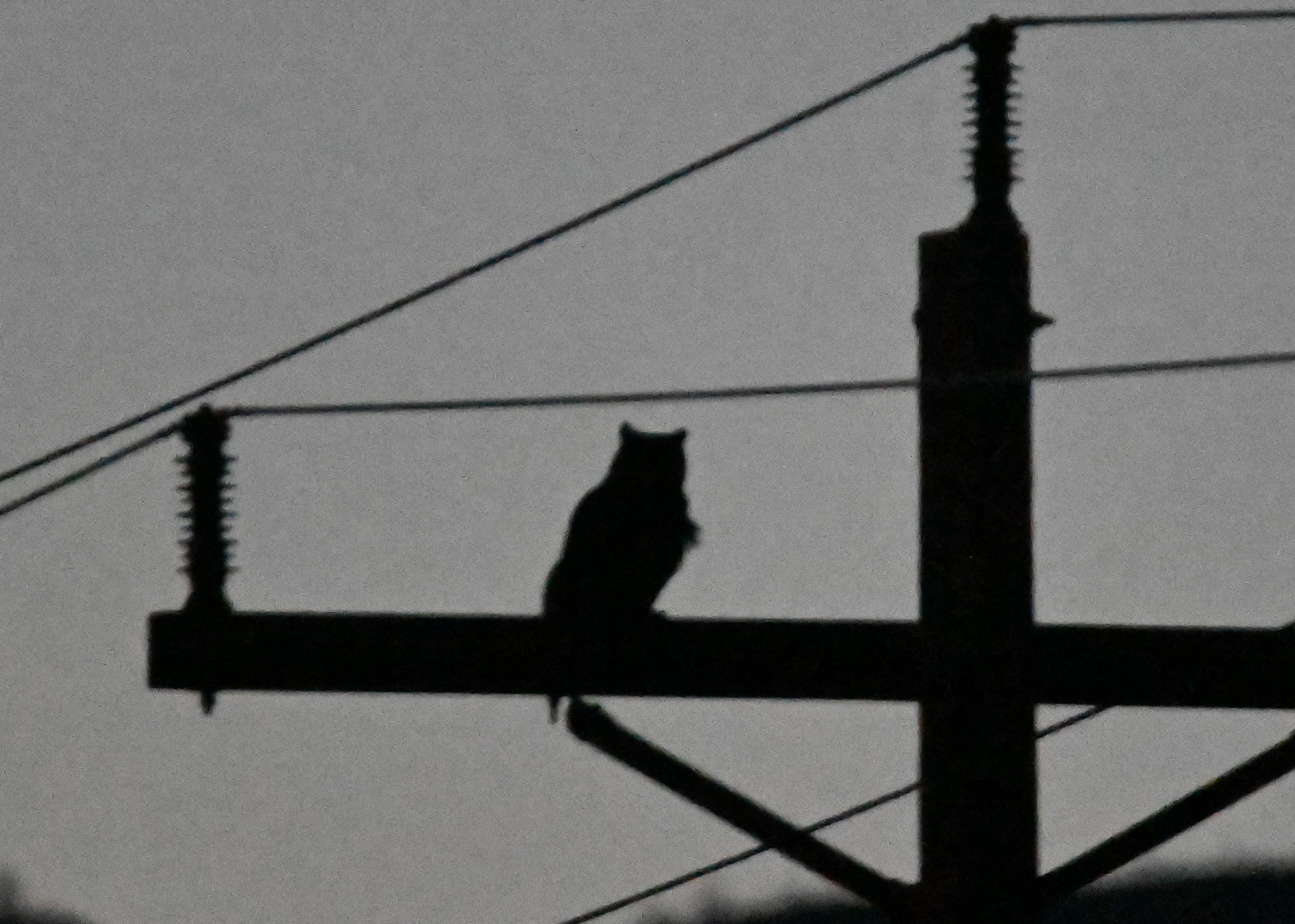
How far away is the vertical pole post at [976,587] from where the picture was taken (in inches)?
288

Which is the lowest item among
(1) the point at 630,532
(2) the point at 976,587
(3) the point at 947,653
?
(3) the point at 947,653

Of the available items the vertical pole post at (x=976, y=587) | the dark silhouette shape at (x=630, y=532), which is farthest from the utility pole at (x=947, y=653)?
the dark silhouette shape at (x=630, y=532)

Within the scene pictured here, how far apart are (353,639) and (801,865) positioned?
1295 millimetres

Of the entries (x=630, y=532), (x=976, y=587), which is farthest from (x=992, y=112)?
(x=630, y=532)

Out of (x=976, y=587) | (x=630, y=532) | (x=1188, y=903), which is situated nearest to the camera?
(x=976, y=587)

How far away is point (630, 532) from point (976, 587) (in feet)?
11.6

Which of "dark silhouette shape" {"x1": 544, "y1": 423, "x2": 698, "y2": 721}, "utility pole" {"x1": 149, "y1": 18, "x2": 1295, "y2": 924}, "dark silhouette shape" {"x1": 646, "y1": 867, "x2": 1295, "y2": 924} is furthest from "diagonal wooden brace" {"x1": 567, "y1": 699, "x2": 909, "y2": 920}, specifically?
"dark silhouette shape" {"x1": 646, "y1": 867, "x2": 1295, "y2": 924}

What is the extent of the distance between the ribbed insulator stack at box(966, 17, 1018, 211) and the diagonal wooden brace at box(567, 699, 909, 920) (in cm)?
156

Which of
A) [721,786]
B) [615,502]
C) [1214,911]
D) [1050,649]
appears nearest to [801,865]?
[721,786]

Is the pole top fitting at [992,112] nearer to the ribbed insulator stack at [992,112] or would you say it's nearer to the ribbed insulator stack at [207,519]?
the ribbed insulator stack at [992,112]

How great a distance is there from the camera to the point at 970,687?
7434 mm

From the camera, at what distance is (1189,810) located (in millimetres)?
7586

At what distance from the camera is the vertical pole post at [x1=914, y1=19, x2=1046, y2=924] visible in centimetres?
732

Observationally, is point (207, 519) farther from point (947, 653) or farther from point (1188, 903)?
point (1188, 903)
